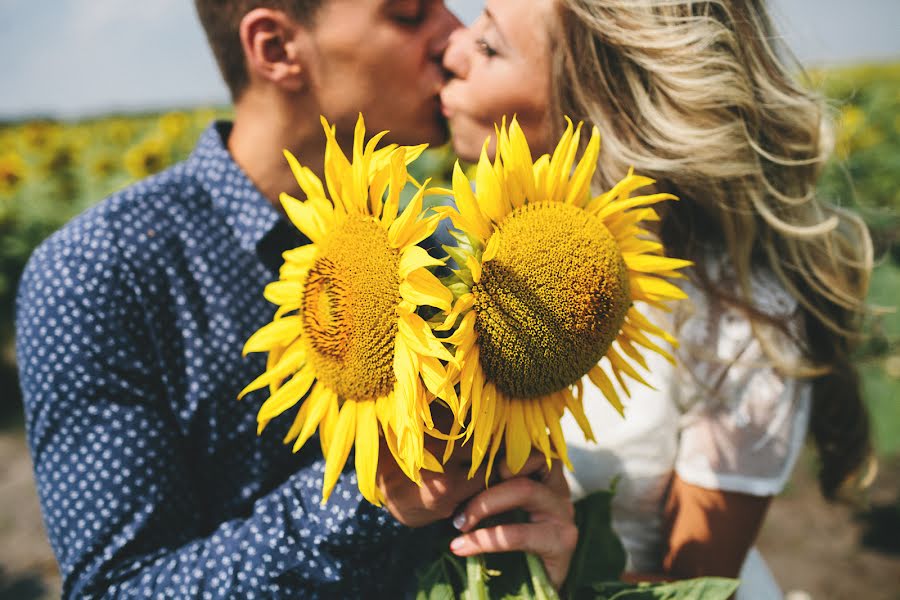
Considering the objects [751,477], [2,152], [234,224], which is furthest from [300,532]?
[2,152]

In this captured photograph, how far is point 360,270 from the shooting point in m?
0.94

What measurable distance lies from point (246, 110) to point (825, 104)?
1.54m

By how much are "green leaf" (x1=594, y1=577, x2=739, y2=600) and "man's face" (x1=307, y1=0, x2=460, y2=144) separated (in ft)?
4.18

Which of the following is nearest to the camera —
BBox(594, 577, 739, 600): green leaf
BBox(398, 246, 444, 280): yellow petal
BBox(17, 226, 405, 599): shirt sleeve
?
BBox(398, 246, 444, 280): yellow petal

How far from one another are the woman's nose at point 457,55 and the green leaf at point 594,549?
1.05m

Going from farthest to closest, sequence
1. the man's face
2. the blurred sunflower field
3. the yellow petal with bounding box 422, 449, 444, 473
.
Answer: the blurred sunflower field < the man's face < the yellow petal with bounding box 422, 449, 444, 473

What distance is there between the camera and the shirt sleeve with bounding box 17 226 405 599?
4.25 feet

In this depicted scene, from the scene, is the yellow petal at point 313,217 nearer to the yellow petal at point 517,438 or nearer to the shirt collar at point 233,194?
the yellow petal at point 517,438

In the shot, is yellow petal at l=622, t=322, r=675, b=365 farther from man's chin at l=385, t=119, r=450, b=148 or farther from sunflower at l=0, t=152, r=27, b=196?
sunflower at l=0, t=152, r=27, b=196

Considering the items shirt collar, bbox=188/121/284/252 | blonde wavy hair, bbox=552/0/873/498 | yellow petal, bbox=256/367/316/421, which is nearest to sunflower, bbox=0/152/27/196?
shirt collar, bbox=188/121/284/252

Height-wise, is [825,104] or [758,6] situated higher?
[758,6]

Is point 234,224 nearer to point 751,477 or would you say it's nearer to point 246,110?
point 246,110

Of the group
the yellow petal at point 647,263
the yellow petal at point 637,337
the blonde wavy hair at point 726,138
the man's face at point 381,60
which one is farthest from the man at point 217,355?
the blonde wavy hair at point 726,138

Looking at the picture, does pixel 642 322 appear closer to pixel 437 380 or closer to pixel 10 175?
pixel 437 380
